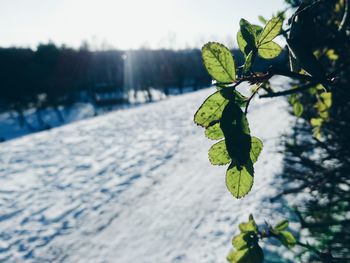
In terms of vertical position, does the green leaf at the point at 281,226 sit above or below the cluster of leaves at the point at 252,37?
below

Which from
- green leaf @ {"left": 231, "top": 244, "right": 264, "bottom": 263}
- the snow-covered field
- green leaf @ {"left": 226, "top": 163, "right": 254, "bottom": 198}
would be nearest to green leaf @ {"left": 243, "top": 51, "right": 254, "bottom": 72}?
green leaf @ {"left": 226, "top": 163, "right": 254, "bottom": 198}

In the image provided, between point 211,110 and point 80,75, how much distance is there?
29881mm

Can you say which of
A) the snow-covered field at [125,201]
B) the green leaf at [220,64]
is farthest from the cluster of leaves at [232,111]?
the snow-covered field at [125,201]

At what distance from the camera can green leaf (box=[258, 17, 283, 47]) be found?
38 cm

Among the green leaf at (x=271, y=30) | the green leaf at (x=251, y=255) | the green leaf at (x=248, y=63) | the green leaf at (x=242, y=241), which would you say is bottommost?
the green leaf at (x=251, y=255)

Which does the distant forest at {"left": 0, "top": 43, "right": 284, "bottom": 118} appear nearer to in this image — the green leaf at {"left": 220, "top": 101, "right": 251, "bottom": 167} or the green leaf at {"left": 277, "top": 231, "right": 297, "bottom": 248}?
the green leaf at {"left": 277, "top": 231, "right": 297, "bottom": 248}

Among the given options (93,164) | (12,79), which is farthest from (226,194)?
Result: (12,79)

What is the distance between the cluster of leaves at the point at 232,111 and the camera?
1.20 ft

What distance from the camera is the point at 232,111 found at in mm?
369

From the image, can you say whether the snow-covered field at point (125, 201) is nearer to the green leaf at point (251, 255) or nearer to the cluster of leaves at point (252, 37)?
the green leaf at point (251, 255)

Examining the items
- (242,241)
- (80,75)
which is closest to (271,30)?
(242,241)

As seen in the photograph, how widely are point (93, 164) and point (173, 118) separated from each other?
5728 millimetres

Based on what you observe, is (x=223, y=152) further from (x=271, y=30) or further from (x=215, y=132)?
(x=271, y=30)

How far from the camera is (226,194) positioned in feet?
18.2
